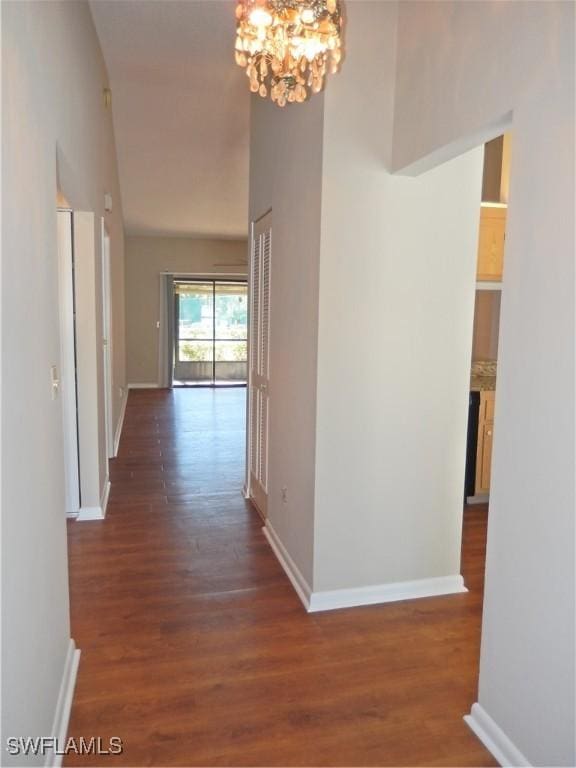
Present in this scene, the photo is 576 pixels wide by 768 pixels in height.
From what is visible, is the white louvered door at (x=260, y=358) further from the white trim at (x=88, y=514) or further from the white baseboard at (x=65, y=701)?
the white baseboard at (x=65, y=701)

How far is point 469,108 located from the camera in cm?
193

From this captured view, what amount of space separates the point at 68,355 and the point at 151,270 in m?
6.35

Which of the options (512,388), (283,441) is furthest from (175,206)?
(512,388)

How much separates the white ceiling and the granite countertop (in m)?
2.94

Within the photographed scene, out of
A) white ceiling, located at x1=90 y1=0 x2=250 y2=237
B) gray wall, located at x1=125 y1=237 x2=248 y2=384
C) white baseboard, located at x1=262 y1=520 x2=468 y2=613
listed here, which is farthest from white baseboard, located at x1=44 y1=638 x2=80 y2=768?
gray wall, located at x1=125 y1=237 x2=248 y2=384

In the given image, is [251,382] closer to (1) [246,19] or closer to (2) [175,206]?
(1) [246,19]

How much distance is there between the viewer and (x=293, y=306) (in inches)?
117

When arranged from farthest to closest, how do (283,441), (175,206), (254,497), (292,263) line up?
(175,206) < (254,497) < (283,441) < (292,263)

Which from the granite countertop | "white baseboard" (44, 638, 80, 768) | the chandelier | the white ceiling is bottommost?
"white baseboard" (44, 638, 80, 768)

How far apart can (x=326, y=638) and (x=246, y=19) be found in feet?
7.61

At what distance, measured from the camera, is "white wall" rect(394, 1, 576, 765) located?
1.52 m

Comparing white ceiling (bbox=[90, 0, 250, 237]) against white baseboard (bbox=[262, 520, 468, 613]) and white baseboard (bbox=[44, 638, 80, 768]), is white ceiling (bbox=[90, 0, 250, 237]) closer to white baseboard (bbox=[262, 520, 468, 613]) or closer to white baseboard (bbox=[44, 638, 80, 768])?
white baseboard (bbox=[262, 520, 468, 613])

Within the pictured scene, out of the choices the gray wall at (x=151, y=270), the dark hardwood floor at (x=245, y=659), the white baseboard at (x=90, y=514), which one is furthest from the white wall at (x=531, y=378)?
the gray wall at (x=151, y=270)

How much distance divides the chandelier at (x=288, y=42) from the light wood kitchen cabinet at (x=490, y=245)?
2.52 metres
